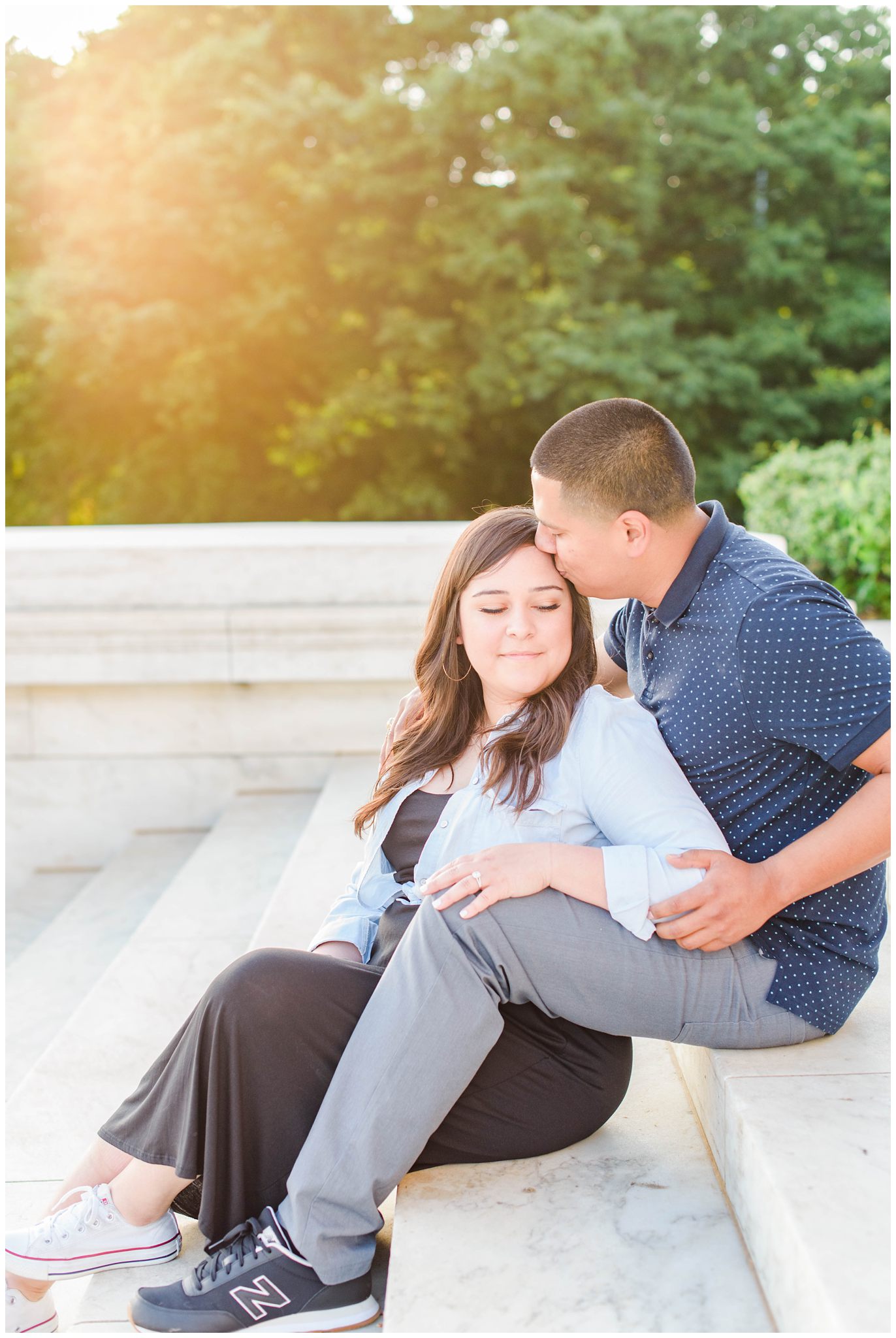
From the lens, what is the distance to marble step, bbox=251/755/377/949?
313 centimetres

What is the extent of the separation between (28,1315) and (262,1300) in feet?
1.58

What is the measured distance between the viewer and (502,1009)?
1.99 m

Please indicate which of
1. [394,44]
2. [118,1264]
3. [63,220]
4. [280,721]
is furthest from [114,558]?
[394,44]

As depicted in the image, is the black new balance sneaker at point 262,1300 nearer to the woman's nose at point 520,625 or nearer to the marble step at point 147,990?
the marble step at point 147,990

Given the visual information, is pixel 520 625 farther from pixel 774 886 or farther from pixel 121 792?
pixel 121 792

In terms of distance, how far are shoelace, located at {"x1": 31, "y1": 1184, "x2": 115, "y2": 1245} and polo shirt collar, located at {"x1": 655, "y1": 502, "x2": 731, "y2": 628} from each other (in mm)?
1441

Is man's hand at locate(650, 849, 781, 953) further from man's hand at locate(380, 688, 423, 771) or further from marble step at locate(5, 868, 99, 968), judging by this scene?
marble step at locate(5, 868, 99, 968)

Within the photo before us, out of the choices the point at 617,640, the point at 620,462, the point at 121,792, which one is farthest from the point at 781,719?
the point at 121,792

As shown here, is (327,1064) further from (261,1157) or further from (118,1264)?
(118,1264)

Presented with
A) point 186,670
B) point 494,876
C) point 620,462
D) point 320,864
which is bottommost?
point 320,864

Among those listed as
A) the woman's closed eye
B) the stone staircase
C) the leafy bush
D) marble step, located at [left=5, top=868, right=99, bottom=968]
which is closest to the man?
the stone staircase

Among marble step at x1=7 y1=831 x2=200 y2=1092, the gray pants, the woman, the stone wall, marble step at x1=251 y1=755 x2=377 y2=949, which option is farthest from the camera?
the stone wall

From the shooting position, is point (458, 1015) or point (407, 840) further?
point (407, 840)

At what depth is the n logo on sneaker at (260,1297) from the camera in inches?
70.4
